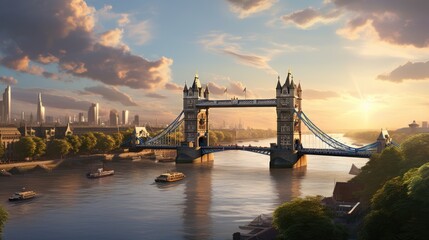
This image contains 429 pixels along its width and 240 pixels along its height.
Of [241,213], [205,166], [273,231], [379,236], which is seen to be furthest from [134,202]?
[205,166]

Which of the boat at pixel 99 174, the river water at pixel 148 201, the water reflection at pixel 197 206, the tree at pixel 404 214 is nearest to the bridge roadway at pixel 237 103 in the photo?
the river water at pixel 148 201

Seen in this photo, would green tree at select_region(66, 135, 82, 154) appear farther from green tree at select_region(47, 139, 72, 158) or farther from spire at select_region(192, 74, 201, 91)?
spire at select_region(192, 74, 201, 91)

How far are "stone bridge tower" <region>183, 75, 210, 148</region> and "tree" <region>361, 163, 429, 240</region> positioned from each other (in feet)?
355

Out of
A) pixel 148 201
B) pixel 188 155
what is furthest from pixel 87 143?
pixel 148 201

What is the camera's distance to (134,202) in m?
70.2

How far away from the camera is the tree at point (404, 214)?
3062 cm

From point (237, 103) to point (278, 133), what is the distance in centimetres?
1698

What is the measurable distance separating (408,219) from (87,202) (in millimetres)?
49077

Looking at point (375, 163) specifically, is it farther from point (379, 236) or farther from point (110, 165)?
point (110, 165)

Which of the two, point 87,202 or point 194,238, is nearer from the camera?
point 194,238

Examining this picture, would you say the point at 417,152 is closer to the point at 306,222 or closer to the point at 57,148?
the point at 306,222

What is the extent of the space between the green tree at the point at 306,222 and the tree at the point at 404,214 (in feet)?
7.65

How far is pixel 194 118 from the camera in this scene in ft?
478

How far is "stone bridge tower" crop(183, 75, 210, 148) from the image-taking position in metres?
145
